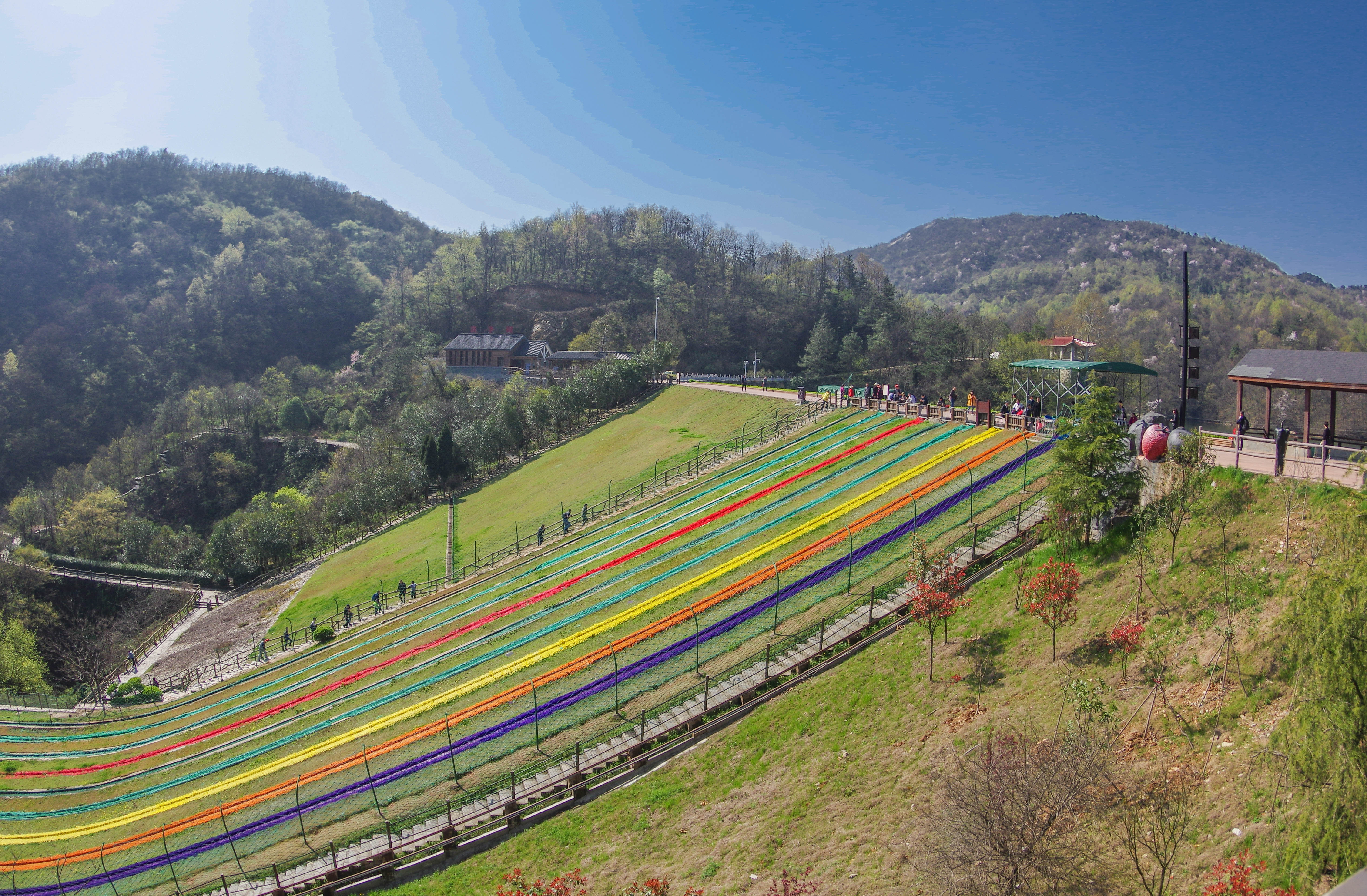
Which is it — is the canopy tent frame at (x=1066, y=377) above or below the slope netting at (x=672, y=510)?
above

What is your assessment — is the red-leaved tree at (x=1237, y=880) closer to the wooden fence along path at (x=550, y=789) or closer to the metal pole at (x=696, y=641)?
the wooden fence along path at (x=550, y=789)

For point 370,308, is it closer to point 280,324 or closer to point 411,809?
point 280,324

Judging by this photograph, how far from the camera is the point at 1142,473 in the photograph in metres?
18.1

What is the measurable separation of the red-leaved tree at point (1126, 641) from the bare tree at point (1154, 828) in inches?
139

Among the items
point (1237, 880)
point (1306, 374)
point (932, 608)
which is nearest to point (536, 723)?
point (932, 608)

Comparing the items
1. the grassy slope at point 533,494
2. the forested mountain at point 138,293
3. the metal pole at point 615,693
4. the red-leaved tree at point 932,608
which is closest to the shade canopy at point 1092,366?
the red-leaved tree at point 932,608

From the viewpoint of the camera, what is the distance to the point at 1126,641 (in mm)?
14406

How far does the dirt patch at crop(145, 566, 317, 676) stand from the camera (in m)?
40.1

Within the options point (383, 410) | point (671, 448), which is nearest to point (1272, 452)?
point (671, 448)

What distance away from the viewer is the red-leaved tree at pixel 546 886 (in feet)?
35.8

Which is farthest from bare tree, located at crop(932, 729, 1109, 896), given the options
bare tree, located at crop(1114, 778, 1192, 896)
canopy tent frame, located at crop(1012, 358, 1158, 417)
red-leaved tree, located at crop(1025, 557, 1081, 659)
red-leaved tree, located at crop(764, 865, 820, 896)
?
canopy tent frame, located at crop(1012, 358, 1158, 417)

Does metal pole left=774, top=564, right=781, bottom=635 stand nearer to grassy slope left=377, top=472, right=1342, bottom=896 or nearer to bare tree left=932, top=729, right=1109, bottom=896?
grassy slope left=377, top=472, right=1342, bottom=896

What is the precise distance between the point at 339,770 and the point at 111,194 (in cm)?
19324

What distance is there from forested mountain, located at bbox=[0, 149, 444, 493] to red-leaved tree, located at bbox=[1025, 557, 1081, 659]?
12106 cm
